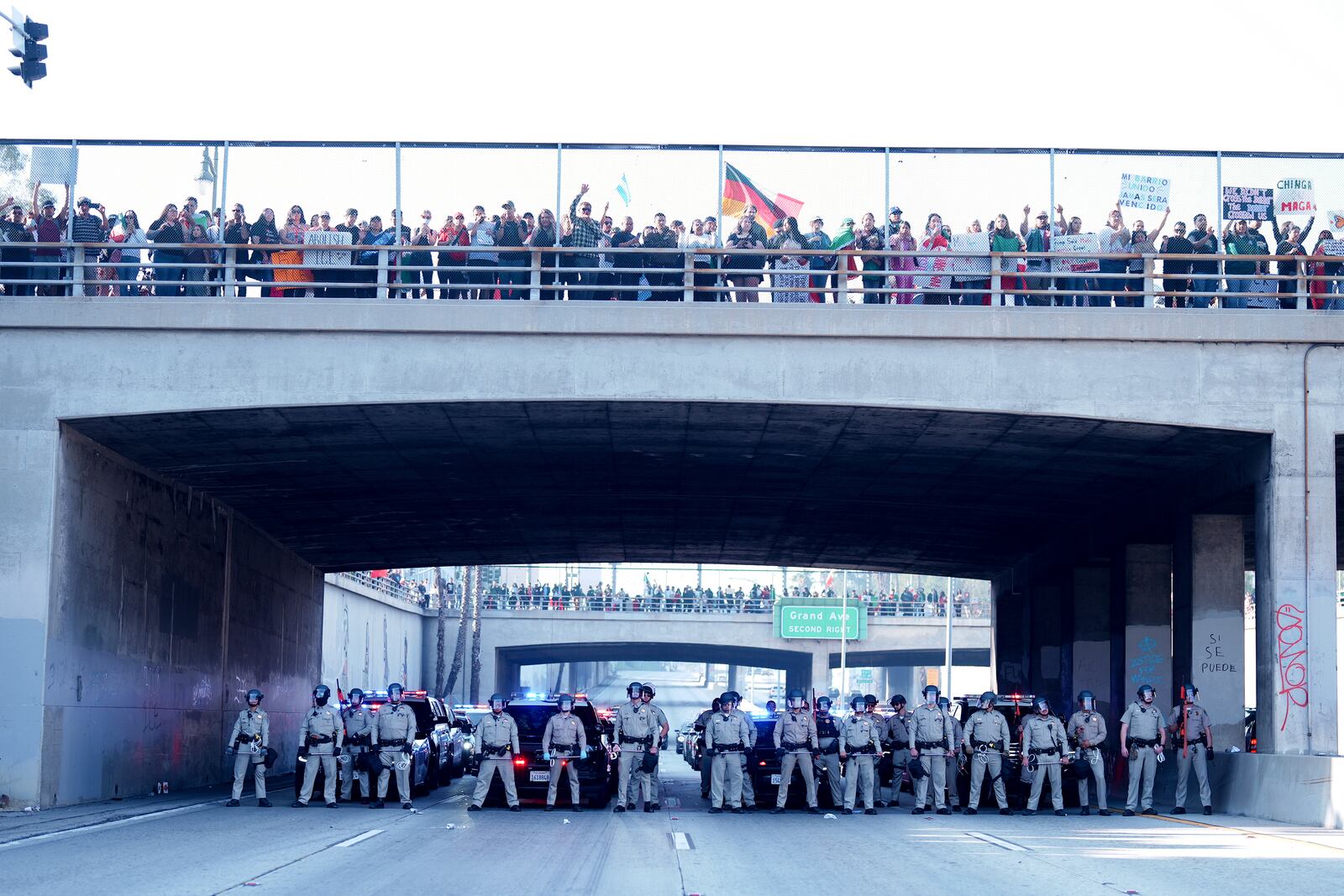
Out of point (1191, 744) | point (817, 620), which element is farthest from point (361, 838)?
point (817, 620)

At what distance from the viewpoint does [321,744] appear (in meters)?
22.2

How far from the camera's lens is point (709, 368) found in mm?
21359

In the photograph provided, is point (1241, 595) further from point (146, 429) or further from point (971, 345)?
point (146, 429)

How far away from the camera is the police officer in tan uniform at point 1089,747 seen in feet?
74.2

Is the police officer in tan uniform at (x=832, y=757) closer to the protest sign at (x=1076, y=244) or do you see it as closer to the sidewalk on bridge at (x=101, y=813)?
the protest sign at (x=1076, y=244)

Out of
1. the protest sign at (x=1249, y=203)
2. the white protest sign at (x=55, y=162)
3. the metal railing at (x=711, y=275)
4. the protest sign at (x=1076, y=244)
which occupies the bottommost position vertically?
the metal railing at (x=711, y=275)

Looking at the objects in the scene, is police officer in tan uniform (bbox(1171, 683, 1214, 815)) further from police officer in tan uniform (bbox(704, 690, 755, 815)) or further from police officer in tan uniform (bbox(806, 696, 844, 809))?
police officer in tan uniform (bbox(704, 690, 755, 815))

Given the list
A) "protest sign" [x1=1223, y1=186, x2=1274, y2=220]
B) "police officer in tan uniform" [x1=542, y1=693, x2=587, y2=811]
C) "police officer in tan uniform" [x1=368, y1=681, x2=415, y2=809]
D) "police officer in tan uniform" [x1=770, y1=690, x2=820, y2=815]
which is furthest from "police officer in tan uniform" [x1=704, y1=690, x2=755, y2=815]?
"protest sign" [x1=1223, y1=186, x2=1274, y2=220]

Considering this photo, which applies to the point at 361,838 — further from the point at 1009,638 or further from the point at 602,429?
the point at 1009,638

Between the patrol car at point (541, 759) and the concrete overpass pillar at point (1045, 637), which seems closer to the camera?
the patrol car at point (541, 759)

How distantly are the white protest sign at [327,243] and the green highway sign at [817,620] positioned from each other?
47.5 metres

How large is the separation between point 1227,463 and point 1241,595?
4303 millimetres

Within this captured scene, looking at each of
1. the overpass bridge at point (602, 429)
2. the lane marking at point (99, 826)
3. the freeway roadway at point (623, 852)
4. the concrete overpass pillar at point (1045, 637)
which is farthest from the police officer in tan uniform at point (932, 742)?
the concrete overpass pillar at point (1045, 637)

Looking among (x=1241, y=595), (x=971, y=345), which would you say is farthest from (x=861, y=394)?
(x=1241, y=595)
